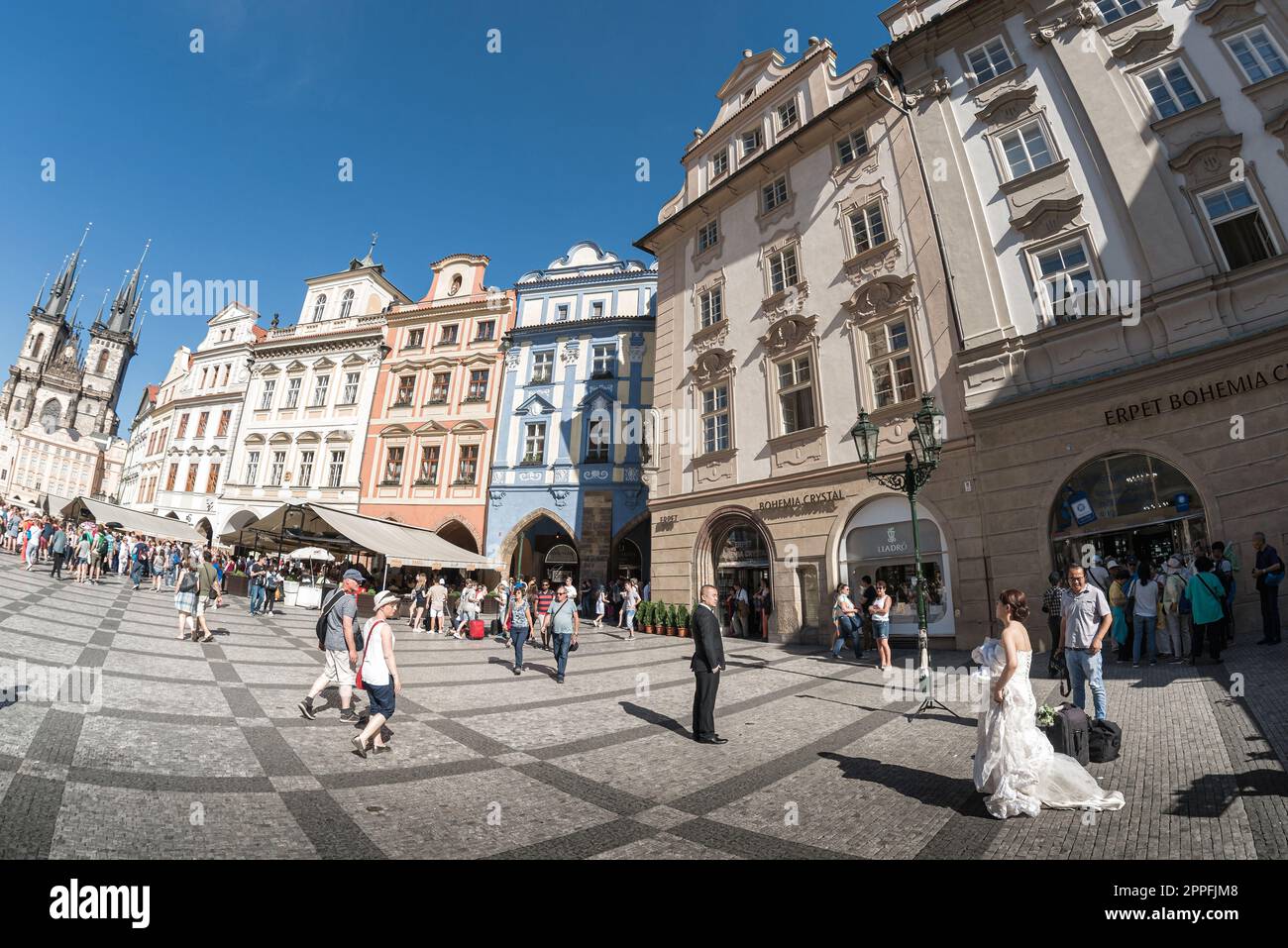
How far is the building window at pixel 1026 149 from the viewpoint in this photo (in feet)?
44.2

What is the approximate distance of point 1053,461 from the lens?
11648 millimetres

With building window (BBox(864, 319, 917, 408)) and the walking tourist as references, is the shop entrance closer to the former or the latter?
building window (BBox(864, 319, 917, 408))

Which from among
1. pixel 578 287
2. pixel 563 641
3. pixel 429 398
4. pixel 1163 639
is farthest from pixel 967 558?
pixel 429 398

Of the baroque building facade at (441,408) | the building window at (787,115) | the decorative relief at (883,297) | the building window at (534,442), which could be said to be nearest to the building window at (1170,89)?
the decorative relief at (883,297)

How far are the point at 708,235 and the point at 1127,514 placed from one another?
54.7 feet

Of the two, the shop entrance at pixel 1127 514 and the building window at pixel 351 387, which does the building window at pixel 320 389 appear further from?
the shop entrance at pixel 1127 514

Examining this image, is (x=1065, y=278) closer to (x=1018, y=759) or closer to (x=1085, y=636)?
(x=1085, y=636)

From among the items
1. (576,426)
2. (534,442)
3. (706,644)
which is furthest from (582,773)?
(534,442)

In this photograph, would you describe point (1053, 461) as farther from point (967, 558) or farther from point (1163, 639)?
point (1163, 639)

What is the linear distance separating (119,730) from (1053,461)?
51.1 ft

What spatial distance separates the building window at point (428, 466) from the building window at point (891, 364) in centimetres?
2203

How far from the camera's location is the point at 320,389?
32.1 metres
